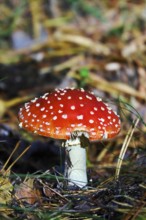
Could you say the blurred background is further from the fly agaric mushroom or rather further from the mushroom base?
the fly agaric mushroom

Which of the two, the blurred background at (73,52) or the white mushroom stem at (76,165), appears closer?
the white mushroom stem at (76,165)

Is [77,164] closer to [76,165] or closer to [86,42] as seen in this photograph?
[76,165]

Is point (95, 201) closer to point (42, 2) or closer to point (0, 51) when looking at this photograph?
point (0, 51)

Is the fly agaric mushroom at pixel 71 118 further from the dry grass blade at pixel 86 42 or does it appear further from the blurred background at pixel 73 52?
the dry grass blade at pixel 86 42

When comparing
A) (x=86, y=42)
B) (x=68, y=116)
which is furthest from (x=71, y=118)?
(x=86, y=42)

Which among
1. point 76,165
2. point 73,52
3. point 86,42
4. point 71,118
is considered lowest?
point 76,165

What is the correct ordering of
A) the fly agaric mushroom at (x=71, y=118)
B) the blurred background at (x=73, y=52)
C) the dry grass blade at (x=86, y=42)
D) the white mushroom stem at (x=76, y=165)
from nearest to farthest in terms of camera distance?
1. the fly agaric mushroom at (x=71, y=118)
2. the white mushroom stem at (x=76, y=165)
3. the blurred background at (x=73, y=52)
4. the dry grass blade at (x=86, y=42)

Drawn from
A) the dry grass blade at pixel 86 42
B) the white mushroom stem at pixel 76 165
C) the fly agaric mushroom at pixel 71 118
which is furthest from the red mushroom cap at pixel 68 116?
the dry grass blade at pixel 86 42
